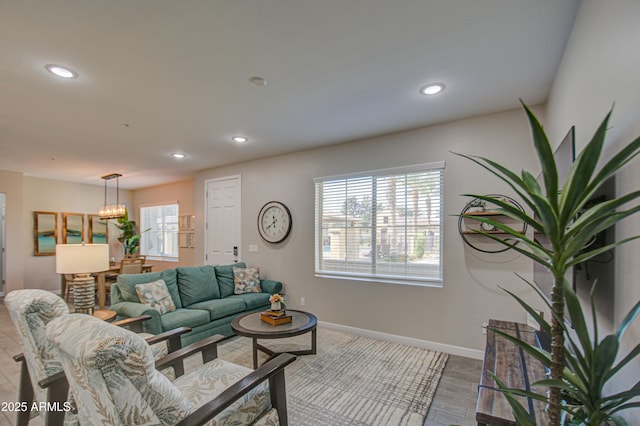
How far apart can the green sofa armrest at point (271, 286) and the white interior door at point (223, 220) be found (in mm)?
920

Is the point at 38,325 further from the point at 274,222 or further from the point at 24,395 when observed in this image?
the point at 274,222

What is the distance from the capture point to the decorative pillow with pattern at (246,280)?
452 cm

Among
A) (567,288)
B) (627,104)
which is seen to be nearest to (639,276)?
(567,288)

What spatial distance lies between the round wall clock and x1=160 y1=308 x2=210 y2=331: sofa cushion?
1590mm

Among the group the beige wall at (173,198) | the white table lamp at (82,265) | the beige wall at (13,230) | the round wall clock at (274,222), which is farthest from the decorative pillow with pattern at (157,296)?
the beige wall at (13,230)

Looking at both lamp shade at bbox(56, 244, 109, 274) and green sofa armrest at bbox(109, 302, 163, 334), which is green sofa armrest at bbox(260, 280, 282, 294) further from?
lamp shade at bbox(56, 244, 109, 274)

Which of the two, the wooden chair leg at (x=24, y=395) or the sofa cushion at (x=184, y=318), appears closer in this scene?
the wooden chair leg at (x=24, y=395)

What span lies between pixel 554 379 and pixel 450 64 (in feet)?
7.15

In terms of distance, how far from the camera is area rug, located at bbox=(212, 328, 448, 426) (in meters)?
2.28

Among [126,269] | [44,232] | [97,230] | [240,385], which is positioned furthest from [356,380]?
[97,230]

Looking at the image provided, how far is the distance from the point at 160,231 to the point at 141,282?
14.9 feet

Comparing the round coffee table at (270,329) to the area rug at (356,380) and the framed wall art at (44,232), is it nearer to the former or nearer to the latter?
the area rug at (356,380)

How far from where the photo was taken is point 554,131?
2531 millimetres

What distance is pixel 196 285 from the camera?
4.07 metres
